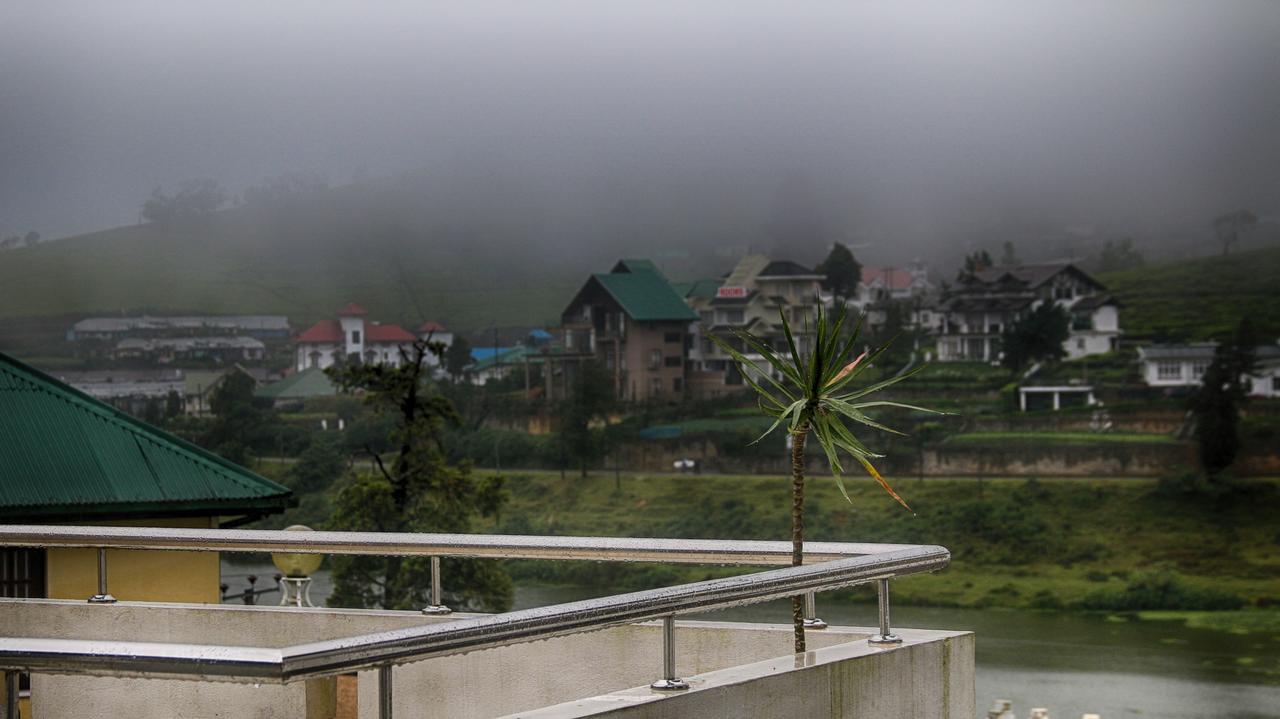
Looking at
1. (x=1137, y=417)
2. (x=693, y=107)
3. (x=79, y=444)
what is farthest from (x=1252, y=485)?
(x=79, y=444)

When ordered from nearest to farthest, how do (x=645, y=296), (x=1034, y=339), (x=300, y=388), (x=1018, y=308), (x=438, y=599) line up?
1. (x=438, y=599)
2. (x=1034, y=339)
3. (x=1018, y=308)
4. (x=645, y=296)
5. (x=300, y=388)

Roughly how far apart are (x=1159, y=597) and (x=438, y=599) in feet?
132

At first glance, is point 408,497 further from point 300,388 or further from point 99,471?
point 300,388

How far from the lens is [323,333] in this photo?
49.9m

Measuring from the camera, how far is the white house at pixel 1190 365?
144 ft

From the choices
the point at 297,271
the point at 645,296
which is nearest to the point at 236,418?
the point at 297,271

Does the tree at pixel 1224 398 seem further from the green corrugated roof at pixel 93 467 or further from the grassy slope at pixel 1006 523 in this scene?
the green corrugated roof at pixel 93 467

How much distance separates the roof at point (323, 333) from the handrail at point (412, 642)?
157 feet

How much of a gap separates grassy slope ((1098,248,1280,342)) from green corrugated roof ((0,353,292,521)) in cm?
3919

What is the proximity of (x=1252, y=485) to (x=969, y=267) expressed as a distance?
11650 millimetres

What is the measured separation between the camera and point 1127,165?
5334 cm

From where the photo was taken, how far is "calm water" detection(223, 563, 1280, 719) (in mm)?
A: 30484

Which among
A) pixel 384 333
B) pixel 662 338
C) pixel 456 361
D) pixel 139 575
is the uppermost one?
pixel 384 333

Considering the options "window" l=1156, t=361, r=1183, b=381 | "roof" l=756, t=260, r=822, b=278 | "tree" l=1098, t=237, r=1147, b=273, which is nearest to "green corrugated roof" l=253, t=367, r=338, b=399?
"roof" l=756, t=260, r=822, b=278
